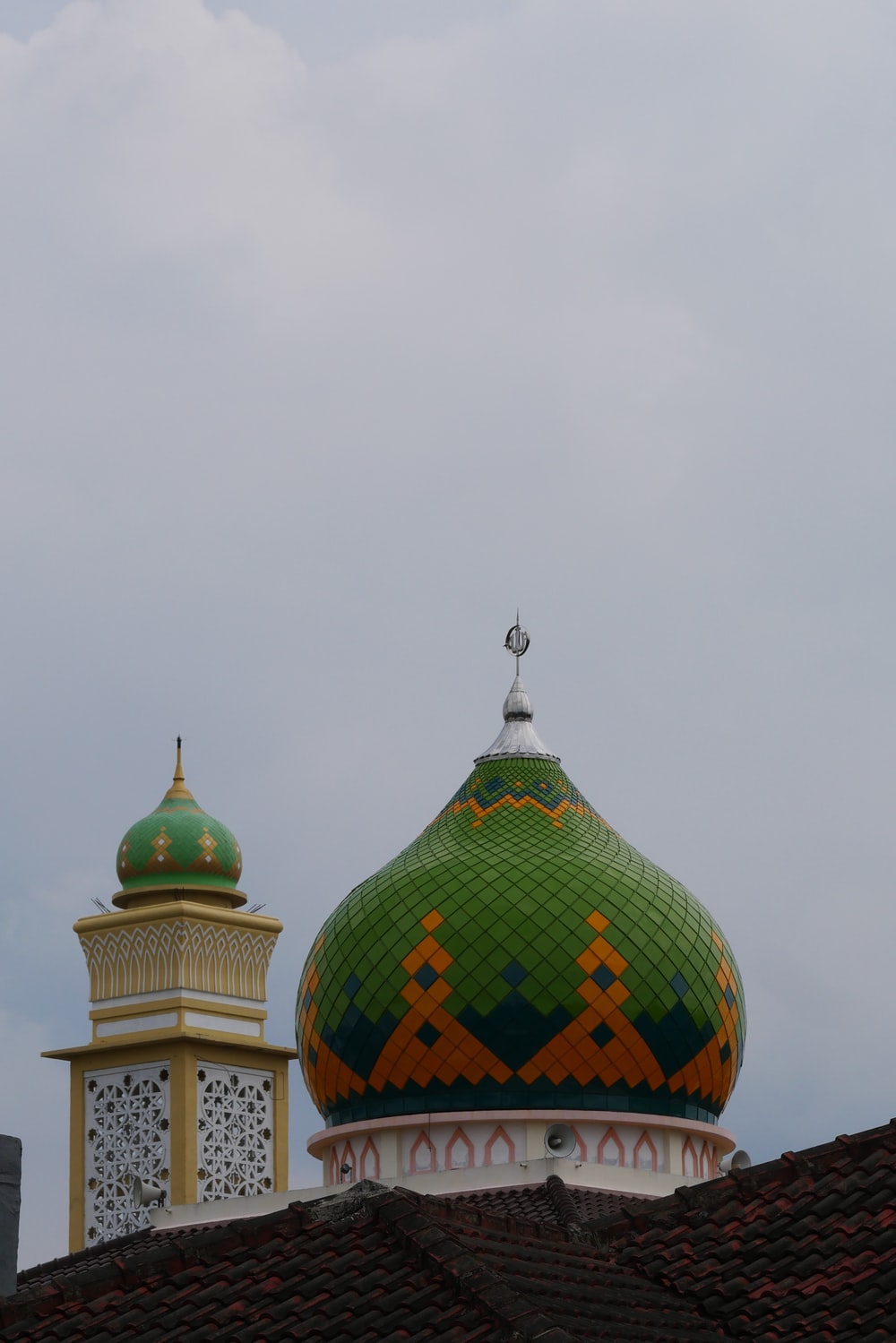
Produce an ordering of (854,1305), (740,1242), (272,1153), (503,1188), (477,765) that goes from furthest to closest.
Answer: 1. (272,1153)
2. (477,765)
3. (503,1188)
4. (740,1242)
5. (854,1305)

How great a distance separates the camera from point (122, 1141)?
73.1 feet

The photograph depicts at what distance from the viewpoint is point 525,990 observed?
16484mm

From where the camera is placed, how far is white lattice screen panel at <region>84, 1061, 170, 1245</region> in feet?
72.3

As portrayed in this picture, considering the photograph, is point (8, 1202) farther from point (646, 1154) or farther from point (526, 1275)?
point (646, 1154)

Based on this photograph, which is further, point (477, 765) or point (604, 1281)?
point (477, 765)

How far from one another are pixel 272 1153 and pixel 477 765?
5.76 meters

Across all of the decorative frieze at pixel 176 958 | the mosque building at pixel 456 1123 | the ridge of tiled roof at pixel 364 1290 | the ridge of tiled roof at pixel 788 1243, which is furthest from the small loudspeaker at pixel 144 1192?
the ridge of tiled roof at pixel 364 1290

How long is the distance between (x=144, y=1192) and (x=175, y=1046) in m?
3.05

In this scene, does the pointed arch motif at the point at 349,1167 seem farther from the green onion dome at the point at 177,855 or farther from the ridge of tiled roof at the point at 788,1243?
the ridge of tiled roof at the point at 788,1243

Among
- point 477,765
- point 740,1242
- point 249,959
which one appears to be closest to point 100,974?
point 249,959

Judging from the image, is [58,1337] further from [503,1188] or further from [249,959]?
[249,959]

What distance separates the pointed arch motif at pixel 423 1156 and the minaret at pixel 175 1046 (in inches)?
217

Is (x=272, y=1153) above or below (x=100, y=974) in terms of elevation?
below

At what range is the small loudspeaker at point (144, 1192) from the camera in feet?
63.2
